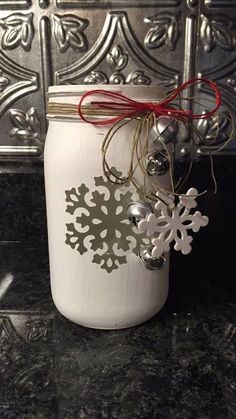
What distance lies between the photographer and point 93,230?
1.40ft

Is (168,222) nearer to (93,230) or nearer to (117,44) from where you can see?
(93,230)

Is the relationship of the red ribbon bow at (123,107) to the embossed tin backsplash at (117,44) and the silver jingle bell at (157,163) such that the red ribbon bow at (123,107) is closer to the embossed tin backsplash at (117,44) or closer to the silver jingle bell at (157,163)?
the silver jingle bell at (157,163)

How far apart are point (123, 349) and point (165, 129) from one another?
0.76 feet

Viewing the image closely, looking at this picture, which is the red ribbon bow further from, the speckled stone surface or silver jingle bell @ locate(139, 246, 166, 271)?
the speckled stone surface

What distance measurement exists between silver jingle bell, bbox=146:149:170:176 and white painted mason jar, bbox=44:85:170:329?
0.06 feet

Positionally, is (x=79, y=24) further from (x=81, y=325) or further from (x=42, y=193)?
(x=81, y=325)

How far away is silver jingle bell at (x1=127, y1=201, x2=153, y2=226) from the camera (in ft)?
1.30

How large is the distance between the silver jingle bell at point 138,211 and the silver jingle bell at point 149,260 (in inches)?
1.3

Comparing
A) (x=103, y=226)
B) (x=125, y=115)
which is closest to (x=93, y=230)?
(x=103, y=226)

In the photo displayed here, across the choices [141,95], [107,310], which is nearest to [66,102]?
[141,95]

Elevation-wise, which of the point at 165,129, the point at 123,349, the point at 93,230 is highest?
the point at 165,129

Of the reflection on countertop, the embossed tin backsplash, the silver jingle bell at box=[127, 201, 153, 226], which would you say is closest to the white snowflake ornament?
the silver jingle bell at box=[127, 201, 153, 226]

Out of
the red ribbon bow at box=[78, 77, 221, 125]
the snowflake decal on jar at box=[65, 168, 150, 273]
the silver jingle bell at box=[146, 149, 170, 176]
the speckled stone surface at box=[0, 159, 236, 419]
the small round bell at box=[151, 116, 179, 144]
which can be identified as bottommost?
the speckled stone surface at box=[0, 159, 236, 419]

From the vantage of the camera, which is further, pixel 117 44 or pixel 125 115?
pixel 117 44
